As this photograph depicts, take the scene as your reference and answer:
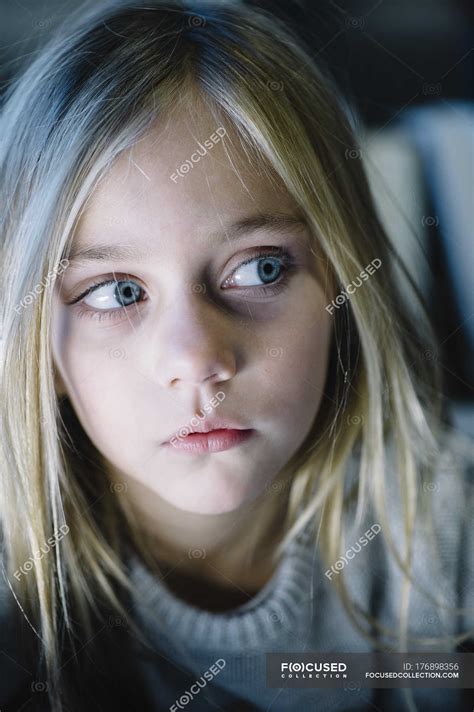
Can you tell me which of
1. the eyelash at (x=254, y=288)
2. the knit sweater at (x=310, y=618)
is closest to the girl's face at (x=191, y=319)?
the eyelash at (x=254, y=288)

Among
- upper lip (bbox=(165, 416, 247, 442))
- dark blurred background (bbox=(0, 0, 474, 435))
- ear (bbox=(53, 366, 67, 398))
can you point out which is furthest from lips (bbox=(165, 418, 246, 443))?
dark blurred background (bbox=(0, 0, 474, 435))

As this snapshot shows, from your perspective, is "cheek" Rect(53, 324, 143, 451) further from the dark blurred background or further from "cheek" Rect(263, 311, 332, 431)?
the dark blurred background

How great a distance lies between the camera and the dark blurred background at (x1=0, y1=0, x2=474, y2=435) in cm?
69

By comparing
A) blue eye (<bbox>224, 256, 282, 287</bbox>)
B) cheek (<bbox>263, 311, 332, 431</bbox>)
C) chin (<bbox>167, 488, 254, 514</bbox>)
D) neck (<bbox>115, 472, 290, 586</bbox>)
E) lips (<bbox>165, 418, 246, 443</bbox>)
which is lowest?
neck (<bbox>115, 472, 290, 586</bbox>)

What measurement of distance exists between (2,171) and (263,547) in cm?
46

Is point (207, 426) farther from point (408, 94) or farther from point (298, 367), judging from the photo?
point (408, 94)

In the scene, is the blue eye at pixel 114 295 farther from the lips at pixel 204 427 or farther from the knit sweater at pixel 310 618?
the knit sweater at pixel 310 618

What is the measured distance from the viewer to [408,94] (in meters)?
0.70

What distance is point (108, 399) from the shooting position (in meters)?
0.69

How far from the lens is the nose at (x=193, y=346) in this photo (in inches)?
25.8

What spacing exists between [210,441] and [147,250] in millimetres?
193

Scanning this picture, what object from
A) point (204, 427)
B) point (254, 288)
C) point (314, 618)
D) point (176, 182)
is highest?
point (176, 182)

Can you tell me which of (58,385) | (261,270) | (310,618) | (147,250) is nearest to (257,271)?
(261,270)

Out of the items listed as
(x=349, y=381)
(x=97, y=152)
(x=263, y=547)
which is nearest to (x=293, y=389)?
(x=349, y=381)
